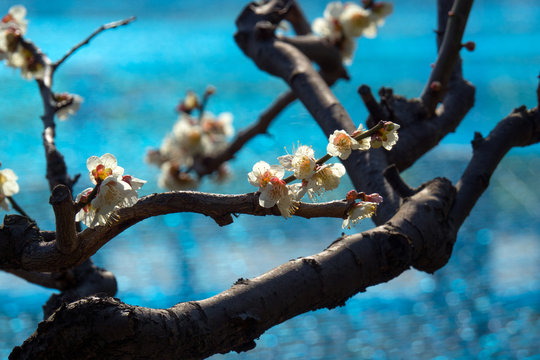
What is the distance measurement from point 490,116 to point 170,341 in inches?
99.2

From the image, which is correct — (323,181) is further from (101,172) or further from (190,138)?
(190,138)

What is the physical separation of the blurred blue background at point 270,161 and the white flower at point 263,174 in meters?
0.87

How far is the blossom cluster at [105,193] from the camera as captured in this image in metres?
0.54

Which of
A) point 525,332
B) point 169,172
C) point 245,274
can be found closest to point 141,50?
point 169,172

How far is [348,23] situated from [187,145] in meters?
0.72

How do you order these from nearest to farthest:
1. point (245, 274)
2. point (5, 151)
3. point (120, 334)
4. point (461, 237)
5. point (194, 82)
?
point (120, 334), point (245, 274), point (461, 237), point (5, 151), point (194, 82)

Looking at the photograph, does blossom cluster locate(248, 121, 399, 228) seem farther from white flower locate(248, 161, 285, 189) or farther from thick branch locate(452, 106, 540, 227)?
thick branch locate(452, 106, 540, 227)

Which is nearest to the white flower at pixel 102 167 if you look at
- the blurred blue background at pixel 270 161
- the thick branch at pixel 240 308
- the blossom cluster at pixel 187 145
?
the thick branch at pixel 240 308

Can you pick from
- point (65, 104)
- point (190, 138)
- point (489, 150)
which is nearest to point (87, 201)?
point (65, 104)

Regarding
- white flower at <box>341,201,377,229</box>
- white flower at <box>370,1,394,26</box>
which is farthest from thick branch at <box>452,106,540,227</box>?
white flower at <box>370,1,394,26</box>

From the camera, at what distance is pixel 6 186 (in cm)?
77

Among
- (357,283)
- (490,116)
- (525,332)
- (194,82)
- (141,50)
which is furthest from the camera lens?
(141,50)

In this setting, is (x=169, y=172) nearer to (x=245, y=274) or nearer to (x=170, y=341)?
(x=245, y=274)

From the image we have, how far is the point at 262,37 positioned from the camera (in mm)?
1221
